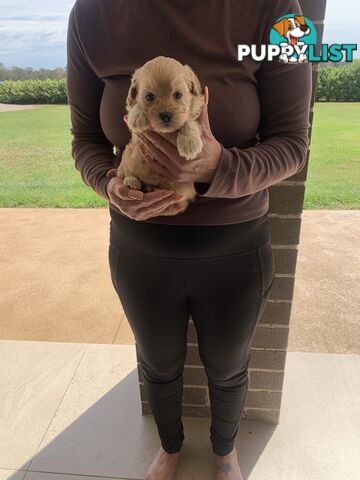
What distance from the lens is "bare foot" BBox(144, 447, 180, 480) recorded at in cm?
156

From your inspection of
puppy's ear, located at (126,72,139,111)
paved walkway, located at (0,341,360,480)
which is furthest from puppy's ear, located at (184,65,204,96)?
paved walkway, located at (0,341,360,480)

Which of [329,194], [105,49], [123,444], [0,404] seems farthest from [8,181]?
[105,49]

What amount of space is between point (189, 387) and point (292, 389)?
0.53 meters

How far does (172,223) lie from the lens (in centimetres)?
102

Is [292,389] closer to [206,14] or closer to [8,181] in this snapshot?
[206,14]

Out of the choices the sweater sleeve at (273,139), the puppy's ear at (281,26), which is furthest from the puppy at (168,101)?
the puppy's ear at (281,26)

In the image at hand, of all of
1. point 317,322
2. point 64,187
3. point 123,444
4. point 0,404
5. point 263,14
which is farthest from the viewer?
point 64,187

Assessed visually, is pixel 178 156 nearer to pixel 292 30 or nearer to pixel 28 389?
pixel 292 30

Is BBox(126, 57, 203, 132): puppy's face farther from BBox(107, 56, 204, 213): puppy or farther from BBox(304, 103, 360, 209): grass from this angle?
BBox(304, 103, 360, 209): grass

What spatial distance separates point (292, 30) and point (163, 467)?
1526 mm

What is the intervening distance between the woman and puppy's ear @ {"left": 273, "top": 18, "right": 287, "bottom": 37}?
0.07ft

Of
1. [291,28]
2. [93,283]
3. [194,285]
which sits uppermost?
[291,28]

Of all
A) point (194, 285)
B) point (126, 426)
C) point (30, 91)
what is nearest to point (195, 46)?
point (194, 285)

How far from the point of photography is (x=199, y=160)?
0.89 m
